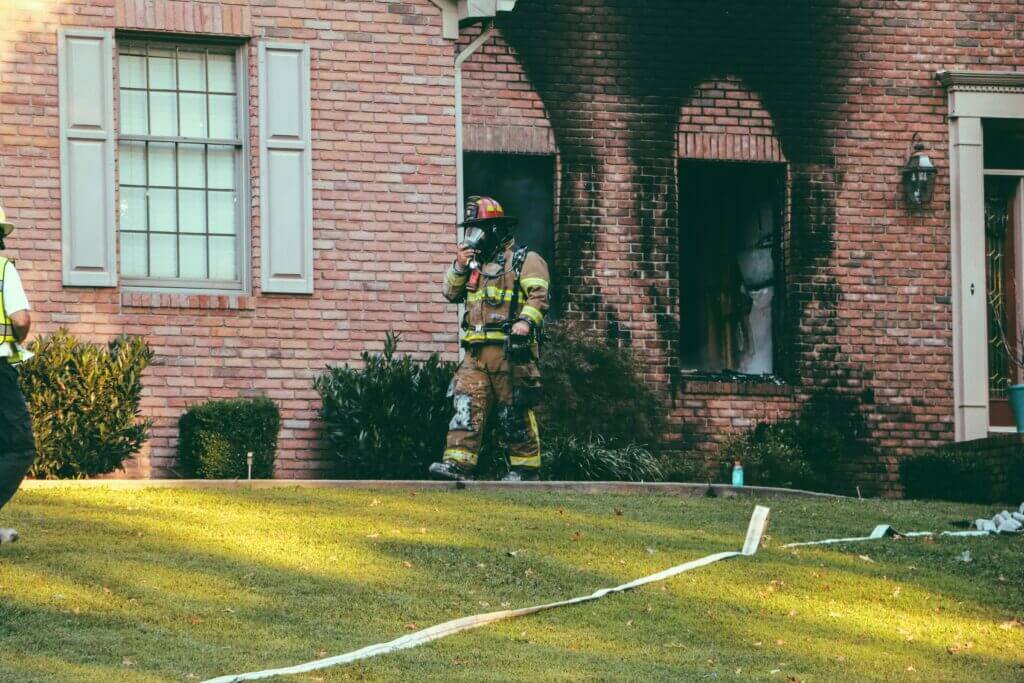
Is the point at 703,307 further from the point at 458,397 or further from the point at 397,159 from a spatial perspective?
the point at 458,397

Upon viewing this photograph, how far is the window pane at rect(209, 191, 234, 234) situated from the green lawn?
13.9 ft

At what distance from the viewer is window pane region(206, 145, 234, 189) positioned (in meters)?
16.7

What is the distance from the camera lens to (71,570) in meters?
10.1

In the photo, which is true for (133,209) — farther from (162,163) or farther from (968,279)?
(968,279)

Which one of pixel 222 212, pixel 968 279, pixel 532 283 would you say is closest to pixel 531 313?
pixel 532 283

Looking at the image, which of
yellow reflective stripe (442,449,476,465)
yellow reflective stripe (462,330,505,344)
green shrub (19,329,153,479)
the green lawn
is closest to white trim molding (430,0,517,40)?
yellow reflective stripe (462,330,505,344)

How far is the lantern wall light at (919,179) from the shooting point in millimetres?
18422

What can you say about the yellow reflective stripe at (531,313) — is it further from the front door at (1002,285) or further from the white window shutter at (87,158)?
the front door at (1002,285)

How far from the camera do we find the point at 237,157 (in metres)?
16.7

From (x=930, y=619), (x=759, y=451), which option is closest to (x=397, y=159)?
(x=759, y=451)

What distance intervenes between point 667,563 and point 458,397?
3790 mm

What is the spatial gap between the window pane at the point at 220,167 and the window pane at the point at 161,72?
673 mm

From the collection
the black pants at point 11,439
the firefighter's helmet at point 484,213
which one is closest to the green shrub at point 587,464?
the firefighter's helmet at point 484,213

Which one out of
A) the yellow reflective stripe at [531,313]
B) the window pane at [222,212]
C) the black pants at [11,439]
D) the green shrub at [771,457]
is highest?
the window pane at [222,212]
